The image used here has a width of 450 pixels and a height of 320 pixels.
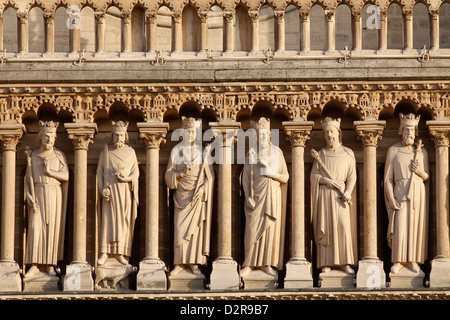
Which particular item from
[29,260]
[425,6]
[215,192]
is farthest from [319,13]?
[29,260]

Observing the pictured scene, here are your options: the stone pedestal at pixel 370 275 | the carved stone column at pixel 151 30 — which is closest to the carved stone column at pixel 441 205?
the stone pedestal at pixel 370 275

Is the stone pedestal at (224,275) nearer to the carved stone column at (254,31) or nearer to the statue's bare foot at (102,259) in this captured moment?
the statue's bare foot at (102,259)

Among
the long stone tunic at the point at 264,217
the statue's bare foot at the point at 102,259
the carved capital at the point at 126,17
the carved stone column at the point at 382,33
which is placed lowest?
the statue's bare foot at the point at 102,259

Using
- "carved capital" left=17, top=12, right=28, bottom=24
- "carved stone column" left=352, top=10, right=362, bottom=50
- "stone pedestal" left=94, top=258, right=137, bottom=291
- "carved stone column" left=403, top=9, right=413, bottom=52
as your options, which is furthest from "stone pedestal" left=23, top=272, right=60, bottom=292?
"carved stone column" left=403, top=9, right=413, bottom=52

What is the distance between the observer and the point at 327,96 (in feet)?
97.9

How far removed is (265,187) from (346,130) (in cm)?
155

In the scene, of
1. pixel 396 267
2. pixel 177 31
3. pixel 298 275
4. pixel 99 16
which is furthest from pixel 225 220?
pixel 99 16

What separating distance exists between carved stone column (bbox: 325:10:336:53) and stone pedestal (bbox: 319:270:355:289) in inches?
126

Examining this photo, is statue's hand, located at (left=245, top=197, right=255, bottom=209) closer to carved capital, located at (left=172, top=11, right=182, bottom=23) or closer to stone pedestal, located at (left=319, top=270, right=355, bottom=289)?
stone pedestal, located at (left=319, top=270, right=355, bottom=289)

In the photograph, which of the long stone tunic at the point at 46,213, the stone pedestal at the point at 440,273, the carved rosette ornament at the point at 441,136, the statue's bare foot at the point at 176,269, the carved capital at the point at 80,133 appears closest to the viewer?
the stone pedestal at the point at 440,273

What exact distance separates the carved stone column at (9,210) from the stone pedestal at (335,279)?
419 centimetres

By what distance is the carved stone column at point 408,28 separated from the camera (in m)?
30.1

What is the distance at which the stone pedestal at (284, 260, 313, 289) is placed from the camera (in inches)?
1148

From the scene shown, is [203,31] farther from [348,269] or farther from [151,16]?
[348,269]
